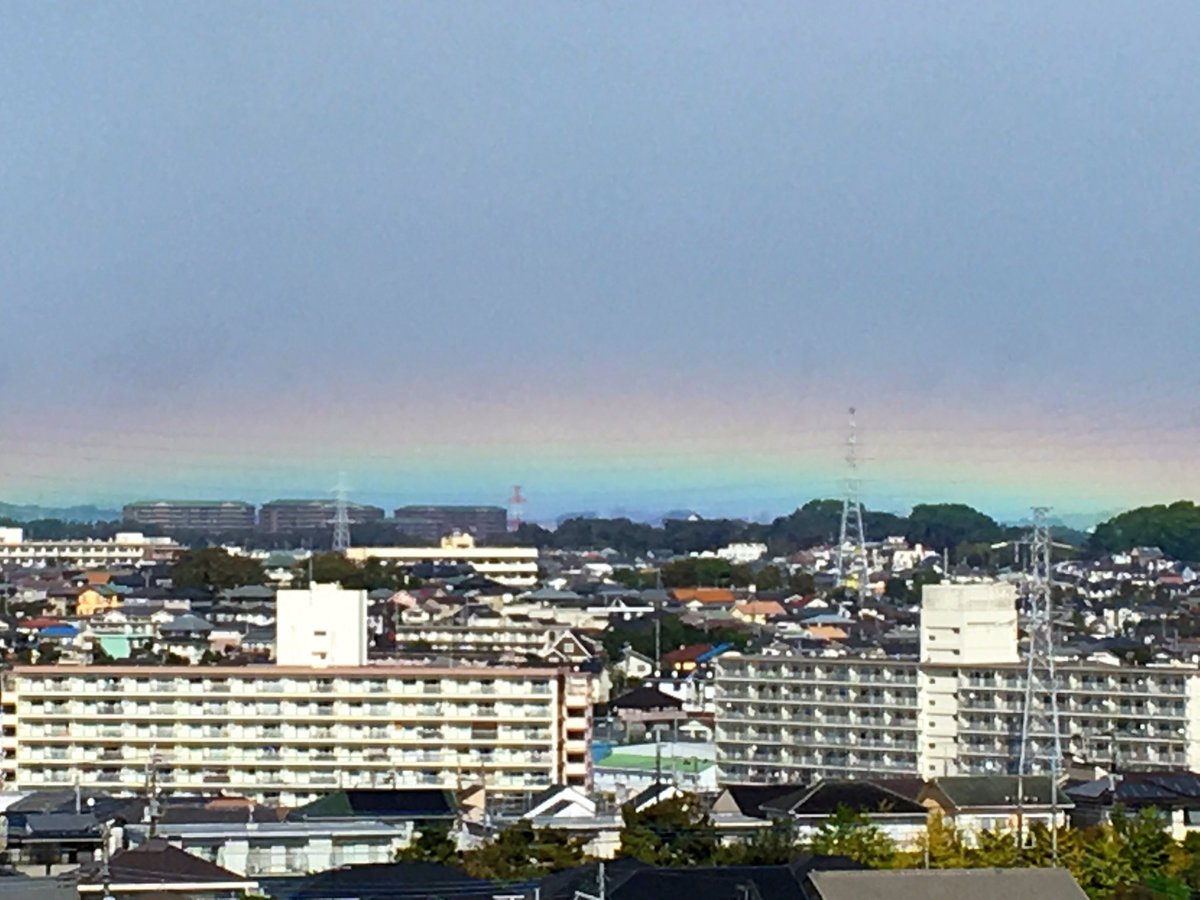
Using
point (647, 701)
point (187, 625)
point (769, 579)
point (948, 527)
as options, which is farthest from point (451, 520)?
point (647, 701)

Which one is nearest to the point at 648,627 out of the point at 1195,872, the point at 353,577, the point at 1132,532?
the point at 353,577

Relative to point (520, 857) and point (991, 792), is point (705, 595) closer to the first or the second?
point (991, 792)

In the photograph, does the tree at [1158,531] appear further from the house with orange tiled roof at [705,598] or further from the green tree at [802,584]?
the house with orange tiled roof at [705,598]

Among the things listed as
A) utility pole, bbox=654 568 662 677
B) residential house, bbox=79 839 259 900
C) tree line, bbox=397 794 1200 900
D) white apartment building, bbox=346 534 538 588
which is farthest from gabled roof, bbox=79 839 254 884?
white apartment building, bbox=346 534 538 588

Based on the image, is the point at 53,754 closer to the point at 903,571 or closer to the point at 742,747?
the point at 742,747

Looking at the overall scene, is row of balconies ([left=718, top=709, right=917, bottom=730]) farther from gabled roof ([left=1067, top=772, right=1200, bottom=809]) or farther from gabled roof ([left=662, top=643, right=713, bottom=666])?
gabled roof ([left=662, top=643, right=713, bottom=666])
